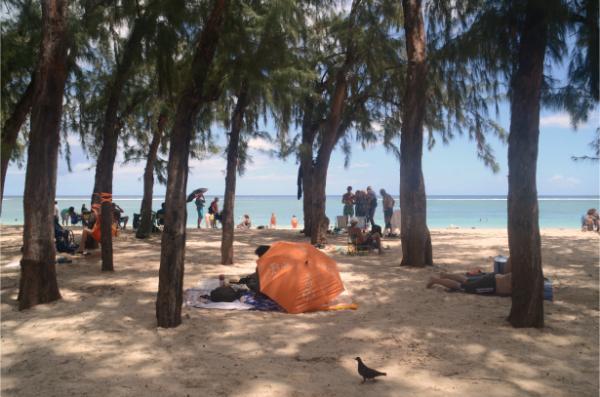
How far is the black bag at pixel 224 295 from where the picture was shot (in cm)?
644

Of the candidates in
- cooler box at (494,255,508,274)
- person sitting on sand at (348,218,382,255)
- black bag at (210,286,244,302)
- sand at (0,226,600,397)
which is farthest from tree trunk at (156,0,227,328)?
person sitting on sand at (348,218,382,255)

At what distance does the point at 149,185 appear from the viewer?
14719 millimetres

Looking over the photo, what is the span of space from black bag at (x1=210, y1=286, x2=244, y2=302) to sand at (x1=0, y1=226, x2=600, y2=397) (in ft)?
1.32

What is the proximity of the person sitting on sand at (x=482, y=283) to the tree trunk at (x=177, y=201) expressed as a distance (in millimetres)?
4138

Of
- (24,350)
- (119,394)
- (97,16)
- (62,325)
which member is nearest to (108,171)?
(97,16)

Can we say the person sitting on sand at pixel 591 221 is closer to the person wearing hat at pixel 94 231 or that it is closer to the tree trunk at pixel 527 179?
the tree trunk at pixel 527 179

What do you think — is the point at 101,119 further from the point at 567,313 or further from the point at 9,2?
the point at 567,313

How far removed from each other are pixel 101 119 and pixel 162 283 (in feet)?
32.8

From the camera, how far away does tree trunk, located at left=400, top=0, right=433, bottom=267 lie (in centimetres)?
936

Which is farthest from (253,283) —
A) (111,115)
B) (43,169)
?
(111,115)

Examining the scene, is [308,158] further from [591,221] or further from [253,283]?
[591,221]

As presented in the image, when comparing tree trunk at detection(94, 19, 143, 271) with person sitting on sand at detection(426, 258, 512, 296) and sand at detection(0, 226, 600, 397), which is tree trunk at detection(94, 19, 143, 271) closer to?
sand at detection(0, 226, 600, 397)

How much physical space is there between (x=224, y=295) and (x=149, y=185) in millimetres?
9253

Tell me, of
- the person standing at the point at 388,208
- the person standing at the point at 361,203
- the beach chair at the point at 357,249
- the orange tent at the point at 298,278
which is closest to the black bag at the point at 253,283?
the orange tent at the point at 298,278
